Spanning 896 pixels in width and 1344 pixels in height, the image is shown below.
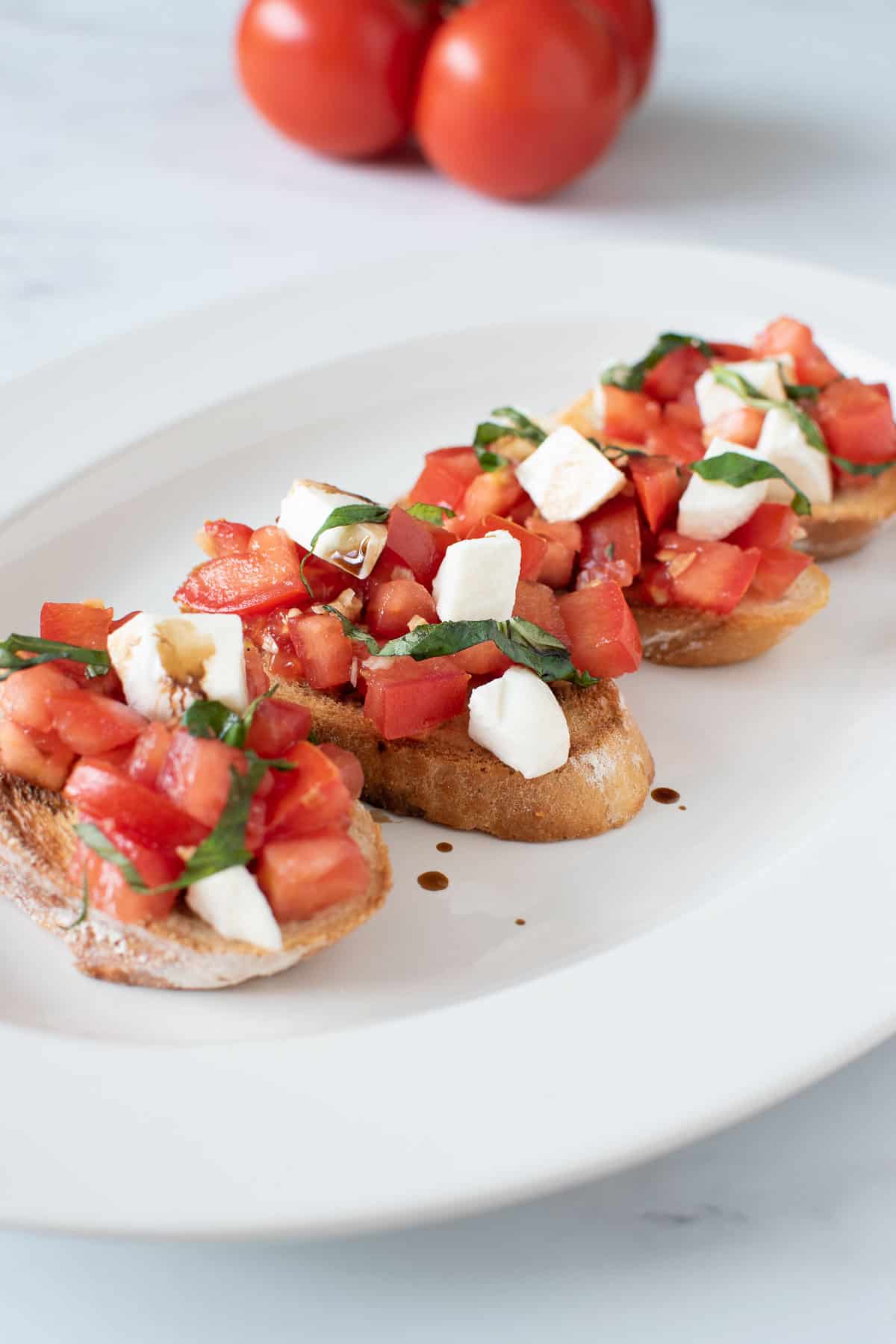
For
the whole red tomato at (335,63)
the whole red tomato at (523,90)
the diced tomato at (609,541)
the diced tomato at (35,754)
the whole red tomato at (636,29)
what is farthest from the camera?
the whole red tomato at (636,29)

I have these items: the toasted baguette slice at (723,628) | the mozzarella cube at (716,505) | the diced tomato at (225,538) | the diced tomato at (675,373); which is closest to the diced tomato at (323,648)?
the diced tomato at (225,538)

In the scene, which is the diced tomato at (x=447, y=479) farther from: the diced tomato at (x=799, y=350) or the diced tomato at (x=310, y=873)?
the diced tomato at (x=310, y=873)

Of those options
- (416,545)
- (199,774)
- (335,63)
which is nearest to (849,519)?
(416,545)

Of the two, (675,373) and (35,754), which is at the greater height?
(675,373)

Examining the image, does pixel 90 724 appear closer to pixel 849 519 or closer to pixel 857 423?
pixel 849 519

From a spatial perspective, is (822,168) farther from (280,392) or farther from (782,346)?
(280,392)

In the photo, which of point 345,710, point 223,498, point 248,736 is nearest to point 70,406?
point 223,498

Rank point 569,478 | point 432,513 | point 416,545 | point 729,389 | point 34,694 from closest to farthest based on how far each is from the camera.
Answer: point 34,694
point 416,545
point 432,513
point 569,478
point 729,389

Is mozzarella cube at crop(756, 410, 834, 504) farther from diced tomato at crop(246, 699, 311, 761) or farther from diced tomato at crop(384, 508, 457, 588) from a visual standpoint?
diced tomato at crop(246, 699, 311, 761)
